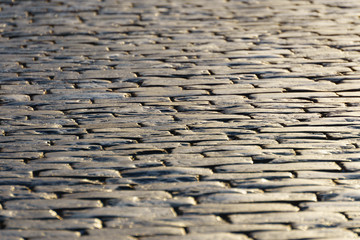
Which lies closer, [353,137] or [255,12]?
[353,137]

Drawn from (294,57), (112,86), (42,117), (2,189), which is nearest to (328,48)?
(294,57)

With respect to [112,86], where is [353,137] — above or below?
below

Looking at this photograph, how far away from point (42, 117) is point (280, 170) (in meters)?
2.24

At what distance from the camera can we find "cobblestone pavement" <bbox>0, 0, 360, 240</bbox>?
4.57m

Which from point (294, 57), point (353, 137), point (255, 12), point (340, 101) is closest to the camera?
point (353, 137)

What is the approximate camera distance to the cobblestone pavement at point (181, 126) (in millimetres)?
4566

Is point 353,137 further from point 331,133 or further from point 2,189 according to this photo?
point 2,189

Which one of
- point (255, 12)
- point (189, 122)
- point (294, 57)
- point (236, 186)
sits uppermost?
point (255, 12)

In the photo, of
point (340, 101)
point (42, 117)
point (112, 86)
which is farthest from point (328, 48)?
point (42, 117)

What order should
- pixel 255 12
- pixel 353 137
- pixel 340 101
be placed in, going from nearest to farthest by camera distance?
pixel 353 137 < pixel 340 101 < pixel 255 12

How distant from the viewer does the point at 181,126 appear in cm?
623

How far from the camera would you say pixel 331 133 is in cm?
599

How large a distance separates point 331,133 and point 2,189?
2.50 metres

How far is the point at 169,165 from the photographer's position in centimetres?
538
